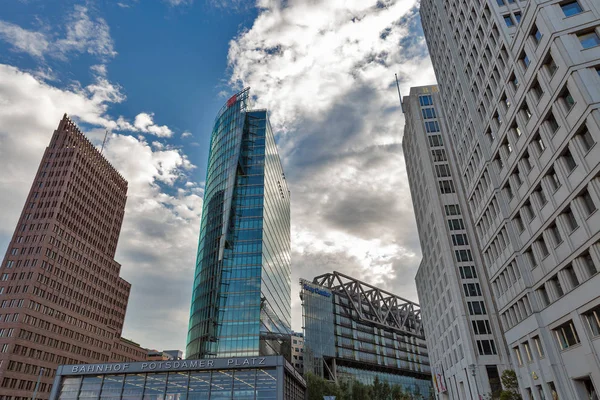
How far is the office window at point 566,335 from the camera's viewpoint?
111 feet

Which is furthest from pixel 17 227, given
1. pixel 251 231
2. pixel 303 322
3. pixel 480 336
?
pixel 480 336

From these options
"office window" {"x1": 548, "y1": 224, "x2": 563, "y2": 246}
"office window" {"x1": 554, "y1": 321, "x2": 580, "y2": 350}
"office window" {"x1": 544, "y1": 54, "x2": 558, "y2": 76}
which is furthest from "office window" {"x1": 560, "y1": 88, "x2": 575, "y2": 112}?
"office window" {"x1": 554, "y1": 321, "x2": 580, "y2": 350}

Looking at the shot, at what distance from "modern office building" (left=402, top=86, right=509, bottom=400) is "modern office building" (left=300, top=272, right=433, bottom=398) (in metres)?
44.0

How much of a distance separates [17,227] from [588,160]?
136 metres

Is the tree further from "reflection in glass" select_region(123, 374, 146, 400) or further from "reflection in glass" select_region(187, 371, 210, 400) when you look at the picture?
"reflection in glass" select_region(123, 374, 146, 400)

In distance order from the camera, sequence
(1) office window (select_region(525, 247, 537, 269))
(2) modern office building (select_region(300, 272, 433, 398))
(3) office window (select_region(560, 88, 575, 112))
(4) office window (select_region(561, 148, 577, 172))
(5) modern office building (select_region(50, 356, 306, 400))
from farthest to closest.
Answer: (2) modern office building (select_region(300, 272, 433, 398)) → (5) modern office building (select_region(50, 356, 306, 400)) → (1) office window (select_region(525, 247, 537, 269)) → (4) office window (select_region(561, 148, 577, 172)) → (3) office window (select_region(560, 88, 575, 112))

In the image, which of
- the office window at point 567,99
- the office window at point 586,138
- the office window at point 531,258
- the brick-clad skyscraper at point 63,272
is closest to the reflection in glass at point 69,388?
the office window at point 531,258

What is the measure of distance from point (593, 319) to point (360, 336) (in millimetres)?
139121

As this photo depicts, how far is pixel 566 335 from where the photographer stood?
35.1 metres

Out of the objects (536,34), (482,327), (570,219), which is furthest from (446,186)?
(570,219)

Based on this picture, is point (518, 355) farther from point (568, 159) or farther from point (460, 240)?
point (460, 240)

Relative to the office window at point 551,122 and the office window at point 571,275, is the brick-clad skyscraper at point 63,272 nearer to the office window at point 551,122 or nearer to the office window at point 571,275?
the office window at point 571,275

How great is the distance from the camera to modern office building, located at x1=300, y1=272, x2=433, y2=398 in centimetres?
14362

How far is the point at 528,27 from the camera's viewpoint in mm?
37625
